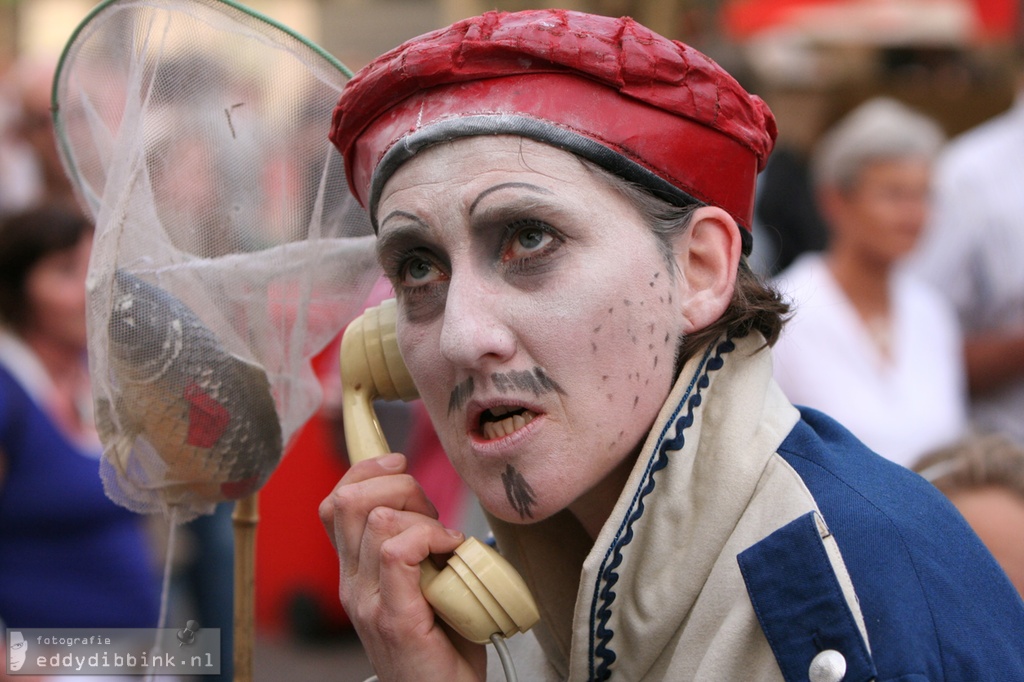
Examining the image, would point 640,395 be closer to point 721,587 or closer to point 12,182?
point 721,587

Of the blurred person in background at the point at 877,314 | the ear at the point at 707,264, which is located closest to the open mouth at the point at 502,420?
the ear at the point at 707,264

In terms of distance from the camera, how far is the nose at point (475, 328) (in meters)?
1.59

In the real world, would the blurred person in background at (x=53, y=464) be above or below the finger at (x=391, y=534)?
above

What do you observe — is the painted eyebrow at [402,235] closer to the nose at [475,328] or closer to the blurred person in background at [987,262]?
the nose at [475,328]

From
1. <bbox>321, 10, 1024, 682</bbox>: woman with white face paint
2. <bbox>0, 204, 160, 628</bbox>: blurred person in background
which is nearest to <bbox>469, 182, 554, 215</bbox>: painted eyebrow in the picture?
<bbox>321, 10, 1024, 682</bbox>: woman with white face paint

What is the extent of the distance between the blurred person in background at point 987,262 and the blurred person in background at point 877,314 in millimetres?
101

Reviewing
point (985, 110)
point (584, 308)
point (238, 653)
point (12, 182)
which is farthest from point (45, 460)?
point (985, 110)

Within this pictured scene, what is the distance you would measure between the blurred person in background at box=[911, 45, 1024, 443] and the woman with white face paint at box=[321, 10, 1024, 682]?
9.93ft

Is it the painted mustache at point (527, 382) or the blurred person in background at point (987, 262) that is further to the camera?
the blurred person in background at point (987, 262)

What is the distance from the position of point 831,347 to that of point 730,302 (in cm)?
238

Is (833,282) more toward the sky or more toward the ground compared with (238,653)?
more toward the sky

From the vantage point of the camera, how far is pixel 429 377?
172 cm

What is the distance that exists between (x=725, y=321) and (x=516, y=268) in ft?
1.15

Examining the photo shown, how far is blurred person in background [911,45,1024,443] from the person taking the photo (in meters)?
4.46
